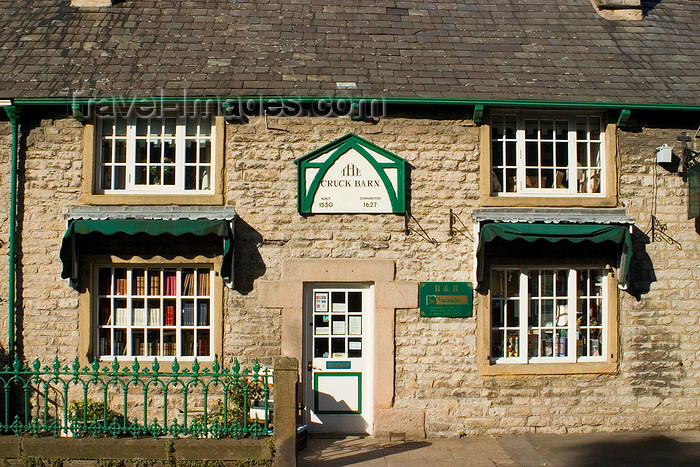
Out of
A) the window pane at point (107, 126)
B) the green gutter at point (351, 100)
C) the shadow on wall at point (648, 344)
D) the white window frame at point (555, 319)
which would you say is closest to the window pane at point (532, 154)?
the green gutter at point (351, 100)

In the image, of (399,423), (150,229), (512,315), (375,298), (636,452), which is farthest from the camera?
(512,315)

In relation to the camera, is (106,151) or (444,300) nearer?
(444,300)

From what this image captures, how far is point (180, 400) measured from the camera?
9266 millimetres

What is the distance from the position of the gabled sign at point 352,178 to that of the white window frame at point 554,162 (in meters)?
1.43

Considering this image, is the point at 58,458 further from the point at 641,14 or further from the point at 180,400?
the point at 641,14

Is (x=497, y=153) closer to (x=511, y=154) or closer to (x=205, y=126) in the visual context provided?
(x=511, y=154)

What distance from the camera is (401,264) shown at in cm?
952

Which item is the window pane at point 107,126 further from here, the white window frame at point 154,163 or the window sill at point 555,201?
the window sill at point 555,201

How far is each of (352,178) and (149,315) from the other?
340 centimetres

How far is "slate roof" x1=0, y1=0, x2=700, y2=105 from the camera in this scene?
31.6ft

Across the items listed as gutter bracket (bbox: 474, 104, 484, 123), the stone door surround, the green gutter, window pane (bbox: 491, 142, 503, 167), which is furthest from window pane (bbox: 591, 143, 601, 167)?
the stone door surround

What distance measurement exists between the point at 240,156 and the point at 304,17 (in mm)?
2997

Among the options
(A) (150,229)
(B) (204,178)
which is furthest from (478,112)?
(A) (150,229)

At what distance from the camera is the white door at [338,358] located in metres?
9.55
